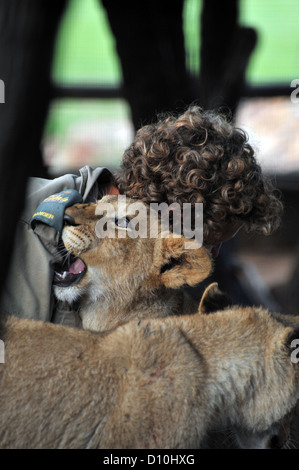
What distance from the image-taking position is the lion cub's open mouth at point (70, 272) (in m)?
2.22

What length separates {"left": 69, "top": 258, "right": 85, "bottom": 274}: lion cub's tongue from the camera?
2.23m

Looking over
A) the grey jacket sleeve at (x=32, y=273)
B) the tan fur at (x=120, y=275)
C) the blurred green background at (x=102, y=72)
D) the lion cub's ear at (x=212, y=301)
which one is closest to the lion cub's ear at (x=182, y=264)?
the tan fur at (x=120, y=275)

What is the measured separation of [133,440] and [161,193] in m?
1.21

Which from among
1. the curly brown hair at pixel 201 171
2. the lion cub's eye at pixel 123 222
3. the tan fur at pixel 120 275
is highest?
the curly brown hair at pixel 201 171

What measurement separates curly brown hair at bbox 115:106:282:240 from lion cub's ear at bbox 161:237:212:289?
1.01 ft

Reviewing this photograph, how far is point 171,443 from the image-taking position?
140 centimetres

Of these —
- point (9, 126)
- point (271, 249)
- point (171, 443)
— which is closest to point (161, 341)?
point (171, 443)

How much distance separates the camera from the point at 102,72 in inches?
239

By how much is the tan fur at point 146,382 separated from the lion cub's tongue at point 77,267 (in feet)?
1.96

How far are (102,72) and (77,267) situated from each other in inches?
168

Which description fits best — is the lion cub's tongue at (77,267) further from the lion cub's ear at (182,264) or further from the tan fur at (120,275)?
the lion cub's ear at (182,264)

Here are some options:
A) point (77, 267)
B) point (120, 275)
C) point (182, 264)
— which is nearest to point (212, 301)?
point (182, 264)
